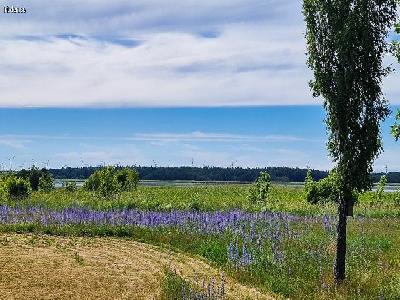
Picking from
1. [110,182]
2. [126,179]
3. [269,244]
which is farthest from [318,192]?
[269,244]

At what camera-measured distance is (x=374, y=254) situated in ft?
61.9

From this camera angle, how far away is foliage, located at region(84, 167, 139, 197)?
46.8 metres

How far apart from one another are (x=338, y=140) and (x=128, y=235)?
10.4m

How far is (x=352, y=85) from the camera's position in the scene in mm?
15312

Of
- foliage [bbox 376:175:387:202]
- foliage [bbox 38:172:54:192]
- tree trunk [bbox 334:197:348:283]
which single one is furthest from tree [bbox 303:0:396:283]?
foliage [bbox 38:172:54:192]

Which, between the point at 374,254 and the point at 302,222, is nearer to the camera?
the point at 374,254

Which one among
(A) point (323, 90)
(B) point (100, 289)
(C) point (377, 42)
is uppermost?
(C) point (377, 42)

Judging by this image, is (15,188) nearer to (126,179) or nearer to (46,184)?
(46,184)

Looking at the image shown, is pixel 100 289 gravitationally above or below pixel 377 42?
below

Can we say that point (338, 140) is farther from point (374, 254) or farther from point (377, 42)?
point (374, 254)

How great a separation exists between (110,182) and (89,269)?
3182cm

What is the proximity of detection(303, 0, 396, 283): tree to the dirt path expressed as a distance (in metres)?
4.25

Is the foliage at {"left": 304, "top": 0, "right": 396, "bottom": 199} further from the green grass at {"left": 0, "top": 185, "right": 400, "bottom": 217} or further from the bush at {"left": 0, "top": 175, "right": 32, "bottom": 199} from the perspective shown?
the bush at {"left": 0, "top": 175, "right": 32, "bottom": 199}

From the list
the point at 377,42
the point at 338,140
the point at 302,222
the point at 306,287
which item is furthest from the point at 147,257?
the point at 302,222
